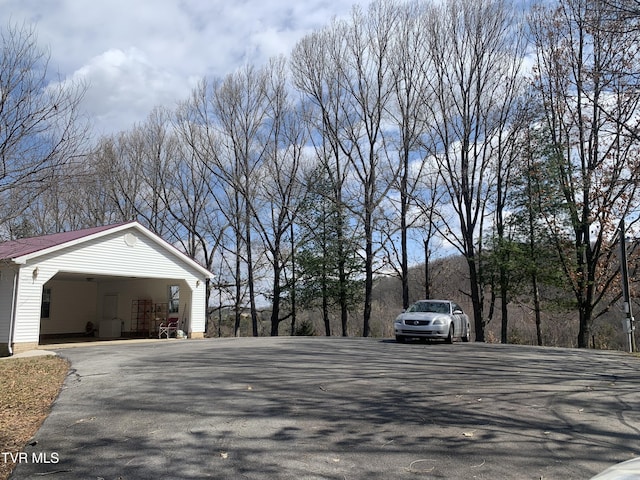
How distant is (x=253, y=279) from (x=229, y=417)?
3016cm

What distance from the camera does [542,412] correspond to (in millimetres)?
5918

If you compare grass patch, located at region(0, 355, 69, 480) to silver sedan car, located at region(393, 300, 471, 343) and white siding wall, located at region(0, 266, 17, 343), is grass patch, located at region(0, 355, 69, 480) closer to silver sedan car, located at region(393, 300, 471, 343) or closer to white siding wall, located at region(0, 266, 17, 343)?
white siding wall, located at region(0, 266, 17, 343)

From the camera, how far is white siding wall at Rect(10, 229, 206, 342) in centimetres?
1509

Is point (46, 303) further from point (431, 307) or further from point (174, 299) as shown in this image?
point (431, 307)

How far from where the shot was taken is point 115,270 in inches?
699

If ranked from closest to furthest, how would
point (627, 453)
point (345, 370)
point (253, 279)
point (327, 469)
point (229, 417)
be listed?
point (327, 469) → point (627, 453) → point (229, 417) → point (345, 370) → point (253, 279)

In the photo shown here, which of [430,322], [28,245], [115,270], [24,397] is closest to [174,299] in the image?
[115,270]

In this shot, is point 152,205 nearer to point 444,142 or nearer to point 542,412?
point 444,142

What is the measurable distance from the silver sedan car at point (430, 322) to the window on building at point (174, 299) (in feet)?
37.4

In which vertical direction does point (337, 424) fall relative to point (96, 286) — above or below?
below

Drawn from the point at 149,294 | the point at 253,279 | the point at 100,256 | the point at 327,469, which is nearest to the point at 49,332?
the point at 149,294

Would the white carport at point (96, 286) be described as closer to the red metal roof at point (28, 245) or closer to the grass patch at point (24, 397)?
the red metal roof at point (28, 245)

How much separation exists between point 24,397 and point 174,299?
1566 cm

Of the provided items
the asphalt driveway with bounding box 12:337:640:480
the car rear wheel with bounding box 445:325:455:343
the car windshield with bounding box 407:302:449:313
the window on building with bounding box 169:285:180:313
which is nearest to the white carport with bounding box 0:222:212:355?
the window on building with bounding box 169:285:180:313
